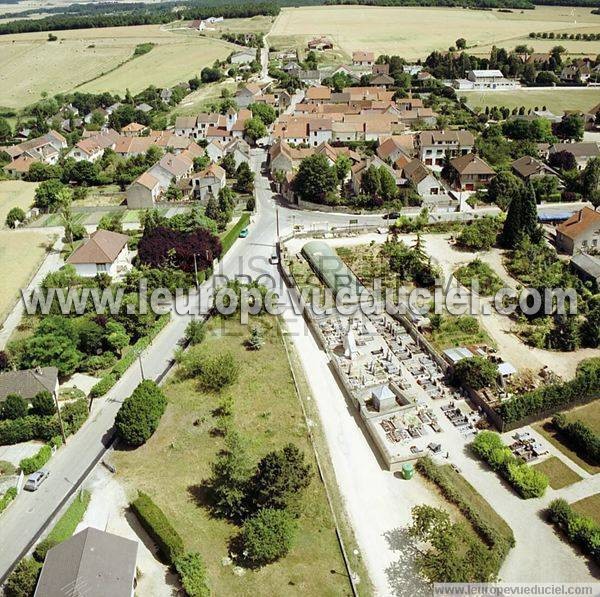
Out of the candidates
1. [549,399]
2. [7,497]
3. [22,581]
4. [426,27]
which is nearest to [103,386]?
[7,497]

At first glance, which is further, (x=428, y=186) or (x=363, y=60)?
(x=363, y=60)

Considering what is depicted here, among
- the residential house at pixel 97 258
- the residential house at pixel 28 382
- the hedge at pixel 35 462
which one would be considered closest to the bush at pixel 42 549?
the hedge at pixel 35 462

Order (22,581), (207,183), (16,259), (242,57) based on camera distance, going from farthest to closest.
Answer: (242,57)
(207,183)
(16,259)
(22,581)

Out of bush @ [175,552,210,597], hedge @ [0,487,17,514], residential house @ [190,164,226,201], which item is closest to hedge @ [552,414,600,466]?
bush @ [175,552,210,597]

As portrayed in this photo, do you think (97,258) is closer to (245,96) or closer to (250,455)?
(250,455)

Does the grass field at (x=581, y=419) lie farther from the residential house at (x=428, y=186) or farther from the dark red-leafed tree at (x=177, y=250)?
the residential house at (x=428, y=186)

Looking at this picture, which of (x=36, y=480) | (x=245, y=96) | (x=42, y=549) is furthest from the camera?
(x=245, y=96)

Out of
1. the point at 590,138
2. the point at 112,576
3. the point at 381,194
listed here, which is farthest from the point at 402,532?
the point at 590,138

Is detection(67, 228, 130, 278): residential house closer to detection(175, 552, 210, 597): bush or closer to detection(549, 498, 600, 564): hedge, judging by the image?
detection(175, 552, 210, 597): bush
